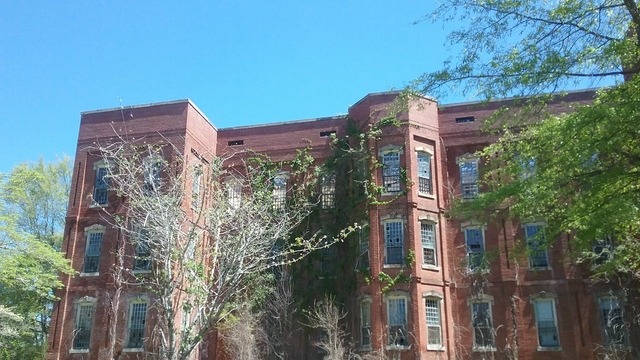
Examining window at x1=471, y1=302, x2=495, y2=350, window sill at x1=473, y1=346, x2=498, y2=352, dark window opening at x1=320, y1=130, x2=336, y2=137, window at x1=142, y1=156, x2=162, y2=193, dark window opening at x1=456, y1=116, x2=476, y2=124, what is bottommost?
window sill at x1=473, y1=346, x2=498, y2=352

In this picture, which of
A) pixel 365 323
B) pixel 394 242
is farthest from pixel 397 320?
pixel 394 242

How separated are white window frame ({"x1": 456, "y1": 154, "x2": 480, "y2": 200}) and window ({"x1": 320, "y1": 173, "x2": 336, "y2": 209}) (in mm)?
5632

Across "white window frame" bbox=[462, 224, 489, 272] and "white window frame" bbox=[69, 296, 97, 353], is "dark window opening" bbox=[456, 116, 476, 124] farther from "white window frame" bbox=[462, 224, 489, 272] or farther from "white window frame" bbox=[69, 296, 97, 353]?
"white window frame" bbox=[69, 296, 97, 353]

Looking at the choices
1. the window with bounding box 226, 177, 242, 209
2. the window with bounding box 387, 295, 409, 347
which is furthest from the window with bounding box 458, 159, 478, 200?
the window with bounding box 226, 177, 242, 209

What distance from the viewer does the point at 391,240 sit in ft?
81.0

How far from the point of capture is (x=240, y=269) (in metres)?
10.8

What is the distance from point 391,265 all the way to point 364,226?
6.55ft

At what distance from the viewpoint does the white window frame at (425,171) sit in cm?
2570

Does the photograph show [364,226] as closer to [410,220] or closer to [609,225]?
[410,220]

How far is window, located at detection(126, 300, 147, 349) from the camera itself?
24.6 metres

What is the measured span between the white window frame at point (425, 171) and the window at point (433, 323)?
14.6 ft

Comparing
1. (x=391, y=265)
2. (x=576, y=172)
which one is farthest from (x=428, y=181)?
(x=576, y=172)

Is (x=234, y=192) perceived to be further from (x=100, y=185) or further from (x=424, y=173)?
(x=100, y=185)

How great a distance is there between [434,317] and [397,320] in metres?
1.58
